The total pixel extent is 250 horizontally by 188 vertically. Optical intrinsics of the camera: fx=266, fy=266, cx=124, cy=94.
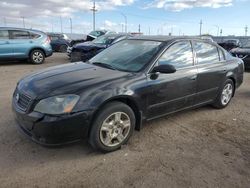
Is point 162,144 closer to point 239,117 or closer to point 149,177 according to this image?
point 149,177

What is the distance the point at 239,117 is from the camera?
531 cm

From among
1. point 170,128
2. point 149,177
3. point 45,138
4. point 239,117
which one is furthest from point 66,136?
point 239,117

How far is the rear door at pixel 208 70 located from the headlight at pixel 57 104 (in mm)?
2523

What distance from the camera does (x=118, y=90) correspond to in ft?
11.7

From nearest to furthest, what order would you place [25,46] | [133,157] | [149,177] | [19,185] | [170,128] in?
[19,185]
[149,177]
[133,157]
[170,128]
[25,46]

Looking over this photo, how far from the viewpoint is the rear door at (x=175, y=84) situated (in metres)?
4.07

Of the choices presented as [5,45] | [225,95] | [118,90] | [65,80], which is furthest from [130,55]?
[5,45]

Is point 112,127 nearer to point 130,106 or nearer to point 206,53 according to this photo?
point 130,106

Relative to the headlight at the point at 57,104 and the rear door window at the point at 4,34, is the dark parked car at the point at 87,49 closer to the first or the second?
the rear door window at the point at 4,34

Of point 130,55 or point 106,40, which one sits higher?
point 106,40

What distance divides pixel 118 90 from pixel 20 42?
971 cm

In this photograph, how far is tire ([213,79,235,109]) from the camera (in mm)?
5546

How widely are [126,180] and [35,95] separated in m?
1.53

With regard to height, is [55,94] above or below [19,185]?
above
